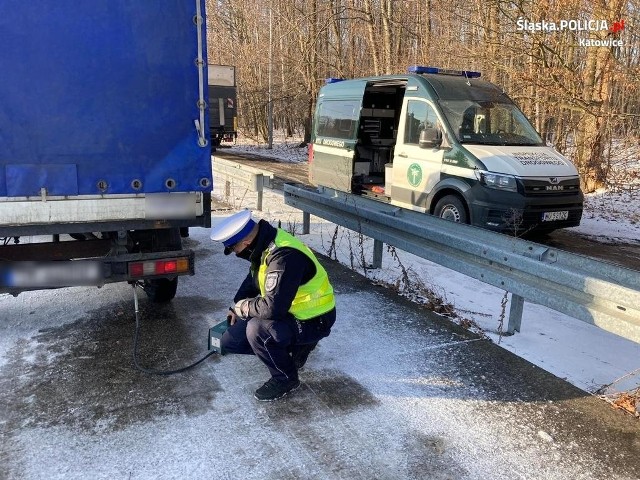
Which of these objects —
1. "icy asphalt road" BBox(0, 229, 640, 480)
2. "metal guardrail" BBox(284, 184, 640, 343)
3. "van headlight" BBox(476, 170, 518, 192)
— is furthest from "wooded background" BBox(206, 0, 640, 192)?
"icy asphalt road" BBox(0, 229, 640, 480)

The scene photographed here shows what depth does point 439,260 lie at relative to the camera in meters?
5.09

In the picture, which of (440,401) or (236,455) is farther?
(440,401)

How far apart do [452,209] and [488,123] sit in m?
1.59

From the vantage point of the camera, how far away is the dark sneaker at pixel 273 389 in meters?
3.41

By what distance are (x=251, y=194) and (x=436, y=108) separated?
486 centimetres

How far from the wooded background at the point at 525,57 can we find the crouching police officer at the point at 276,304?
10.6 meters

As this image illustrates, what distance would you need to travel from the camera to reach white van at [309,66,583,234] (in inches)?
293

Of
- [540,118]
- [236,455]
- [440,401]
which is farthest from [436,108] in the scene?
[540,118]

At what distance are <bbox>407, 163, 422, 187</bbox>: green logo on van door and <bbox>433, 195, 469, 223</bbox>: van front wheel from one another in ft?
1.99

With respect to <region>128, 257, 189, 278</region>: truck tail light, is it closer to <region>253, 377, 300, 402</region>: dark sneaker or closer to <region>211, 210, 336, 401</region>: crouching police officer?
<region>211, 210, 336, 401</region>: crouching police officer

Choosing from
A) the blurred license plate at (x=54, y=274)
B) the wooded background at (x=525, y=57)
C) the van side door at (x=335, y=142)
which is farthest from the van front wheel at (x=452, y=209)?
the wooded background at (x=525, y=57)

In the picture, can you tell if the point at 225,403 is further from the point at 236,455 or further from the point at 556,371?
the point at 556,371

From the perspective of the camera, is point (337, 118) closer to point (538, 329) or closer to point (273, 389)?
point (538, 329)

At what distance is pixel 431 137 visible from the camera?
8195 mm
